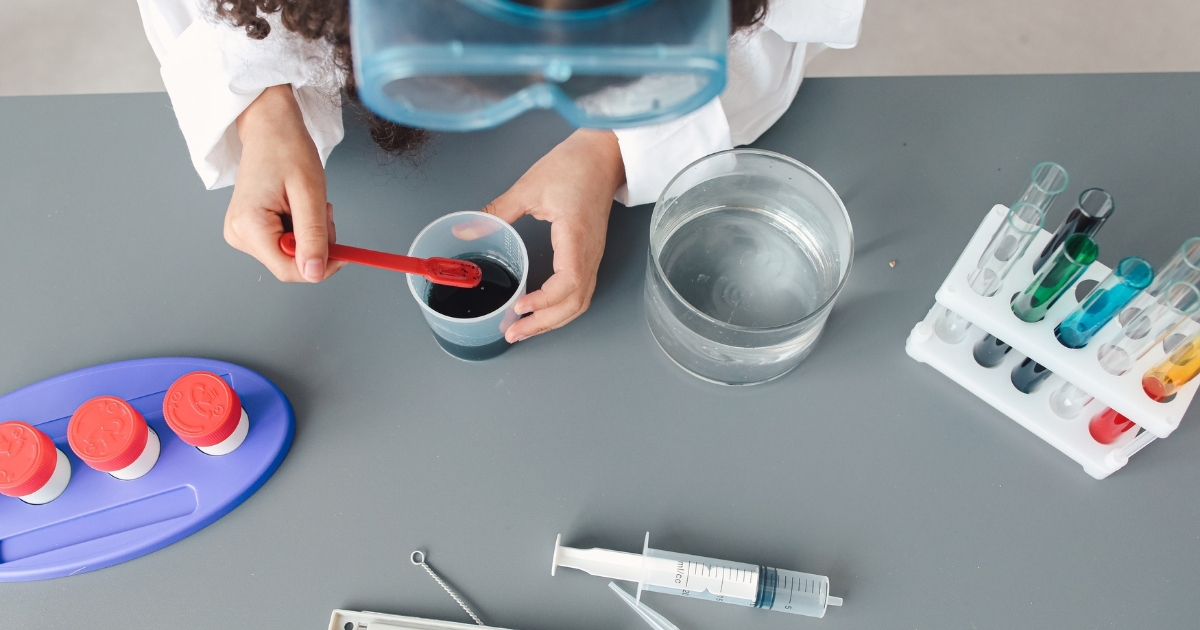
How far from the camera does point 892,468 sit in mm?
625

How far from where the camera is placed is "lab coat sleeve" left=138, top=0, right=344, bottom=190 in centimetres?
63

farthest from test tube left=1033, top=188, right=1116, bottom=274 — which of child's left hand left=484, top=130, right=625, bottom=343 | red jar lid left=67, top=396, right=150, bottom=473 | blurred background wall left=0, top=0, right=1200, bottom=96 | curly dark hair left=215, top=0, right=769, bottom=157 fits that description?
blurred background wall left=0, top=0, right=1200, bottom=96

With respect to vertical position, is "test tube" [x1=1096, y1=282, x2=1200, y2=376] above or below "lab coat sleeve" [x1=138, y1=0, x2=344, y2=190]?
below

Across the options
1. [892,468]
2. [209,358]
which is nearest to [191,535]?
[209,358]

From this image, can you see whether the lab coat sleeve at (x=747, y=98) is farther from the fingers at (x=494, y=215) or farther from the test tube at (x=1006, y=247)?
the test tube at (x=1006, y=247)

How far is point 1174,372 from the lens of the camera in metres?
0.54

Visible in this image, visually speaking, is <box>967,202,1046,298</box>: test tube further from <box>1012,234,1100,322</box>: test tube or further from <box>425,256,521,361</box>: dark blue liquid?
<box>425,256,521,361</box>: dark blue liquid

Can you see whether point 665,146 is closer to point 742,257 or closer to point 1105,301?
point 742,257

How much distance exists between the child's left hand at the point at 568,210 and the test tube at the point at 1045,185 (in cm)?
34

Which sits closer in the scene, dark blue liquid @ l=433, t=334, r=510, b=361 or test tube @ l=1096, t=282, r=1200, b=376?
test tube @ l=1096, t=282, r=1200, b=376

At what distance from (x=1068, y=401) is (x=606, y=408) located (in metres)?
0.39

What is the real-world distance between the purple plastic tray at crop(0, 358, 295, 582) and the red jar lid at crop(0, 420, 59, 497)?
0.10 ft

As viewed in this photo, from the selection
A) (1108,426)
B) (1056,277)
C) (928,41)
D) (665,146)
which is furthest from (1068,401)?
(928,41)

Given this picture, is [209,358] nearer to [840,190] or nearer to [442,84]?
[442,84]
